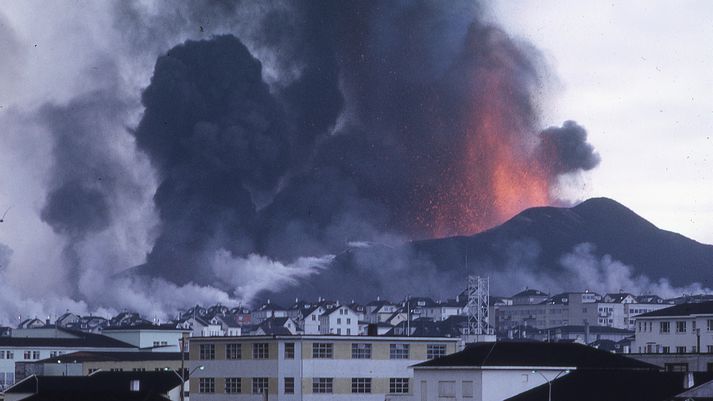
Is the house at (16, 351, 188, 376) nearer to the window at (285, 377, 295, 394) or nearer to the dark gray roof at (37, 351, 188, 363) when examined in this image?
the dark gray roof at (37, 351, 188, 363)

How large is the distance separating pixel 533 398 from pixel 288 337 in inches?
972

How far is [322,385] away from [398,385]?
6.22 m

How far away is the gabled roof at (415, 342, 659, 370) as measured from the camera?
3915 inches

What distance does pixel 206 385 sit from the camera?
385 feet

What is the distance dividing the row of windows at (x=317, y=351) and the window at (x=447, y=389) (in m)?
15.6

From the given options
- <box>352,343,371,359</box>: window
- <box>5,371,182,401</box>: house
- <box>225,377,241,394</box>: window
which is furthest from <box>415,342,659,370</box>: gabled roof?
<box>5,371,182,401</box>: house

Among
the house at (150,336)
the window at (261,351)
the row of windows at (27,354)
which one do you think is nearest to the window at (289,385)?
the window at (261,351)

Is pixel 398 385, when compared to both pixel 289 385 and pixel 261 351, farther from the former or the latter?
pixel 261 351

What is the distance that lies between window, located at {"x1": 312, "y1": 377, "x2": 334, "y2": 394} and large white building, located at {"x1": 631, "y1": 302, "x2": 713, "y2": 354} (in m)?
40.6

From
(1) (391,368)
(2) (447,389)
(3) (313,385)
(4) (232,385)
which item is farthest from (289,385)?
(2) (447,389)

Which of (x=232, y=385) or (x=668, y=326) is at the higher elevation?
(x=668, y=326)

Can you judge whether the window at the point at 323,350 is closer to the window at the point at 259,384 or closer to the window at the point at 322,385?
the window at the point at 322,385

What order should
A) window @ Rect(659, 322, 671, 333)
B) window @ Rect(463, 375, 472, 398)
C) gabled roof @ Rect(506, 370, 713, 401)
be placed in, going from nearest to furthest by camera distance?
gabled roof @ Rect(506, 370, 713, 401), window @ Rect(463, 375, 472, 398), window @ Rect(659, 322, 671, 333)

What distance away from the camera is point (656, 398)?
279 feet
